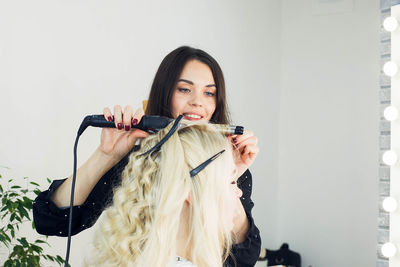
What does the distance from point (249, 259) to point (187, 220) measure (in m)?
0.33

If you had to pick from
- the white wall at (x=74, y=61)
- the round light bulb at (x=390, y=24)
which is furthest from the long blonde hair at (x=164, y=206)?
the round light bulb at (x=390, y=24)

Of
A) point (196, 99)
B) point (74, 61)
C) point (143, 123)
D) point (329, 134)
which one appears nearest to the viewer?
point (143, 123)

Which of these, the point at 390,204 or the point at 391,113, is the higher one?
the point at 391,113

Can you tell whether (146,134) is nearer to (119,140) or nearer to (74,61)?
(119,140)

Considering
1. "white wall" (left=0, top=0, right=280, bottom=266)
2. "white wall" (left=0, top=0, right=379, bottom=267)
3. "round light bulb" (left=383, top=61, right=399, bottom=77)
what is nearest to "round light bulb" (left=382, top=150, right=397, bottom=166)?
"round light bulb" (left=383, top=61, right=399, bottom=77)

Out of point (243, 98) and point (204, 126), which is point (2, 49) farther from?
point (243, 98)

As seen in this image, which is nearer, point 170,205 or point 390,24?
point 170,205

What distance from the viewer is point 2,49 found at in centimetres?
170

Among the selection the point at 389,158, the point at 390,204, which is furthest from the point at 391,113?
the point at 390,204

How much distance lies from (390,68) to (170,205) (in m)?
1.77

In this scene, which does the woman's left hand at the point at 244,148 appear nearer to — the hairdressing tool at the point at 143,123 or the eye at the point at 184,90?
the hairdressing tool at the point at 143,123

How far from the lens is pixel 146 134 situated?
1020 mm

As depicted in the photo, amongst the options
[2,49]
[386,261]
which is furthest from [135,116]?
[386,261]

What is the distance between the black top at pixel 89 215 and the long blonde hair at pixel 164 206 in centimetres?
19
